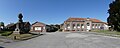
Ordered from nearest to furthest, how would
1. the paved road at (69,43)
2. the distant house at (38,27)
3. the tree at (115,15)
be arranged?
the paved road at (69,43), the tree at (115,15), the distant house at (38,27)

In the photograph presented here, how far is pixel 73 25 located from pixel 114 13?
42.4 meters

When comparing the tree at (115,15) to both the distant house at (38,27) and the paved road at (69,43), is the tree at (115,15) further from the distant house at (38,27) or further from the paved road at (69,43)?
the distant house at (38,27)

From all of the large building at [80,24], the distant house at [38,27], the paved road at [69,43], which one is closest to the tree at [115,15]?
the paved road at [69,43]

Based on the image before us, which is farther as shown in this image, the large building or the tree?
the large building

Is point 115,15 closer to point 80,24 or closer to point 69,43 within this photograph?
point 69,43

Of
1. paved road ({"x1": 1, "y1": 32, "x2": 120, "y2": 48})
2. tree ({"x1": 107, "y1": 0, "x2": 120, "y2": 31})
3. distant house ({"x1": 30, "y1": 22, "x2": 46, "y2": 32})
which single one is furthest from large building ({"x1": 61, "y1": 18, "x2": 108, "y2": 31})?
paved road ({"x1": 1, "y1": 32, "x2": 120, "y2": 48})

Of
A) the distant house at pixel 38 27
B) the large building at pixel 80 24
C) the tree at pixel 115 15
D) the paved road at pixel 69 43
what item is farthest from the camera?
the large building at pixel 80 24

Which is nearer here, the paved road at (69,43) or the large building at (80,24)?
the paved road at (69,43)

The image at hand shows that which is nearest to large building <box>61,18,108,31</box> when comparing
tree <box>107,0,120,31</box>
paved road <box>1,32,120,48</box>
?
tree <box>107,0,120,31</box>

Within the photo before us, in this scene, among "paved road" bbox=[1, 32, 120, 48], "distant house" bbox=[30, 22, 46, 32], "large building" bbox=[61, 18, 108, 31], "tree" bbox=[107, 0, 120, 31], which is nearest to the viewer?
"paved road" bbox=[1, 32, 120, 48]

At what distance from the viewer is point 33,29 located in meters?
86.6

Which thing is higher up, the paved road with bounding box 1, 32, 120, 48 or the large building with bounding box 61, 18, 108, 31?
the large building with bounding box 61, 18, 108, 31

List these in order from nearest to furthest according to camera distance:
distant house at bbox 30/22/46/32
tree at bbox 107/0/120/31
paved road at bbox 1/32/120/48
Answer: paved road at bbox 1/32/120/48
tree at bbox 107/0/120/31
distant house at bbox 30/22/46/32

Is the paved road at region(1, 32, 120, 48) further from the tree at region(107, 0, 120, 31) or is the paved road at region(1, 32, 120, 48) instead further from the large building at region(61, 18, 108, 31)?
the large building at region(61, 18, 108, 31)
